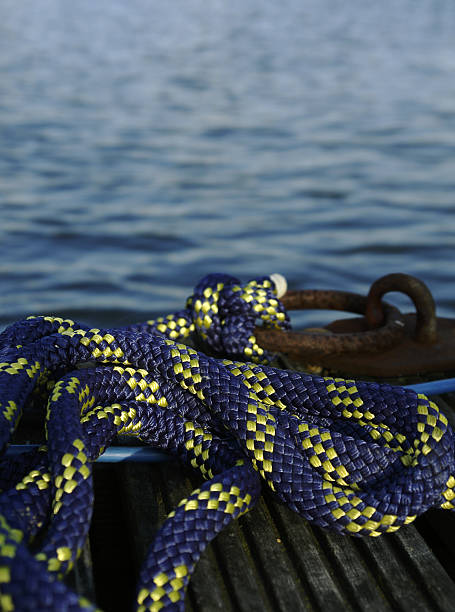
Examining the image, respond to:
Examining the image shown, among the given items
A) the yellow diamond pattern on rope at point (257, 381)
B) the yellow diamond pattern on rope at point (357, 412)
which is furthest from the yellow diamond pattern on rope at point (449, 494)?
the yellow diamond pattern on rope at point (257, 381)

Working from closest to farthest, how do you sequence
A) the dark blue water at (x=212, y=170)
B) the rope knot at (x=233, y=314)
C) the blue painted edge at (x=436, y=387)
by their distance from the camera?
1. the blue painted edge at (x=436, y=387)
2. the rope knot at (x=233, y=314)
3. the dark blue water at (x=212, y=170)

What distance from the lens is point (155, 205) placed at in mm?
5039

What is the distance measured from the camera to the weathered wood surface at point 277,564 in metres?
1.29

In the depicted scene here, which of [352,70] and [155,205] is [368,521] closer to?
[155,205]

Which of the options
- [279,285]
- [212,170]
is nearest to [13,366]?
[279,285]

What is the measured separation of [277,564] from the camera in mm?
1363

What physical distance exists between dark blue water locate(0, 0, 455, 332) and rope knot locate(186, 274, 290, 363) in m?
1.61

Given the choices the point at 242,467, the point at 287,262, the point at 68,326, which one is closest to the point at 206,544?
the point at 242,467

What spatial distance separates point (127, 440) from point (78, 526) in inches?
19.1

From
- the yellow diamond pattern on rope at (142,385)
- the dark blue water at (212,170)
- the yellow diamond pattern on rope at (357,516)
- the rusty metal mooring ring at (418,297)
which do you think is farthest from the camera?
the dark blue water at (212,170)

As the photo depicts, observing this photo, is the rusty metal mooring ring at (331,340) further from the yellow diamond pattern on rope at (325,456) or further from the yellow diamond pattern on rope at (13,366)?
the yellow diamond pattern on rope at (13,366)

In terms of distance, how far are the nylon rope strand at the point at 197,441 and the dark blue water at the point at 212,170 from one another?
2041mm

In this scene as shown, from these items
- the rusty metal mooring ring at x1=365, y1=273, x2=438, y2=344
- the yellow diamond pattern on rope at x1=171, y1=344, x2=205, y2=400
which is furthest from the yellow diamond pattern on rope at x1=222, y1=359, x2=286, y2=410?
the rusty metal mooring ring at x1=365, y1=273, x2=438, y2=344

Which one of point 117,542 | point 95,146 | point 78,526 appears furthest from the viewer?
point 95,146
